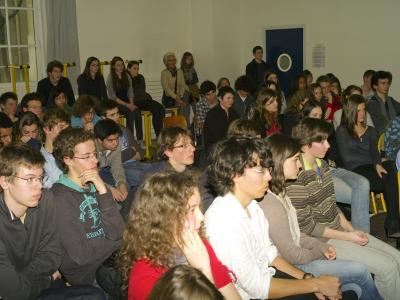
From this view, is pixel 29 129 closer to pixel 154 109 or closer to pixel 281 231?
pixel 281 231

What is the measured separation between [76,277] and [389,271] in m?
1.75

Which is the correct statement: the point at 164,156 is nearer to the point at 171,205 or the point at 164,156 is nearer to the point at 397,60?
the point at 171,205

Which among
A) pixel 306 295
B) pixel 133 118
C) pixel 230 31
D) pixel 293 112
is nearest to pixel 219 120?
pixel 293 112

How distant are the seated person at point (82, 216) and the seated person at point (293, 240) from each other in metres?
0.82

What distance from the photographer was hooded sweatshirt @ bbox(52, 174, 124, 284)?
100 inches

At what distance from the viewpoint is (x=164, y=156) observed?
3.50 m

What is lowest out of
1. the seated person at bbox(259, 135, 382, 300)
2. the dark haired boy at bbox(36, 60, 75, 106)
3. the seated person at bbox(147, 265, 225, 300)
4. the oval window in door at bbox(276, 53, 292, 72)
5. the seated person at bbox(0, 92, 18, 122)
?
the seated person at bbox(259, 135, 382, 300)

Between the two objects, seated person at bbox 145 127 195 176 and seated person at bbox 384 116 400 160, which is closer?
seated person at bbox 145 127 195 176

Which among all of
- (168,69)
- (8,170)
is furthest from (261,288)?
(168,69)

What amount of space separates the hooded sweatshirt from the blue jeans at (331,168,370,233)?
7.32 ft

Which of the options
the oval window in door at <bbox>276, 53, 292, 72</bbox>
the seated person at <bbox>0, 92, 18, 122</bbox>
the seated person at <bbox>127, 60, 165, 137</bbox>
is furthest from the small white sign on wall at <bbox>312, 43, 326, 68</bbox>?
the seated person at <bbox>0, 92, 18, 122</bbox>

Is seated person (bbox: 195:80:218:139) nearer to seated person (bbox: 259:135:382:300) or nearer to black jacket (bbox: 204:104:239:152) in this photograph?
black jacket (bbox: 204:104:239:152)

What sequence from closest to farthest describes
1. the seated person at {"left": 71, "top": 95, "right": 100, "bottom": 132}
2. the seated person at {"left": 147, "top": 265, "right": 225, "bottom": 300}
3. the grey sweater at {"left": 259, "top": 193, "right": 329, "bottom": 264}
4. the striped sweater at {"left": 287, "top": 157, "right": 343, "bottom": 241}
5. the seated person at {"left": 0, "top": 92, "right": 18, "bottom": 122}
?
the seated person at {"left": 147, "top": 265, "right": 225, "bottom": 300}, the grey sweater at {"left": 259, "top": 193, "right": 329, "bottom": 264}, the striped sweater at {"left": 287, "top": 157, "right": 343, "bottom": 241}, the seated person at {"left": 71, "top": 95, "right": 100, "bottom": 132}, the seated person at {"left": 0, "top": 92, "right": 18, "bottom": 122}

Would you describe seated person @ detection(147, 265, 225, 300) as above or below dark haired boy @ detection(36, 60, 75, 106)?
below
